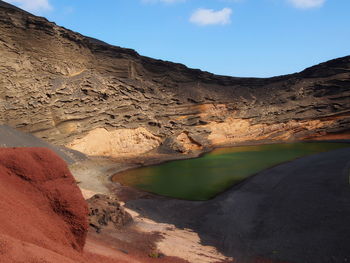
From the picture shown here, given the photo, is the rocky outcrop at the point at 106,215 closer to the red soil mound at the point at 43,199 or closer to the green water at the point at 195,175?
the red soil mound at the point at 43,199

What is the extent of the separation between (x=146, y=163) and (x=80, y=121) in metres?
8.29

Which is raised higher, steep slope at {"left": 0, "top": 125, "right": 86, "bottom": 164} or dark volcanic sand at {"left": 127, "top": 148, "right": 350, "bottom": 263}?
steep slope at {"left": 0, "top": 125, "right": 86, "bottom": 164}

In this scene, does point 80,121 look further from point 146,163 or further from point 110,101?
point 146,163

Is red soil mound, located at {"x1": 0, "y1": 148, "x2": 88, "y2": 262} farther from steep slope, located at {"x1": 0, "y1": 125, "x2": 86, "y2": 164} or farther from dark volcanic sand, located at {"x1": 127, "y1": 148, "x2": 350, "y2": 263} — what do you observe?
steep slope, located at {"x1": 0, "y1": 125, "x2": 86, "y2": 164}

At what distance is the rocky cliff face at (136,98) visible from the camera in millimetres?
24609

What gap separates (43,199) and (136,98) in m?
27.2

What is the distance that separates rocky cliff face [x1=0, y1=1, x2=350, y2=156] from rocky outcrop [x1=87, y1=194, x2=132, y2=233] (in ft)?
55.4

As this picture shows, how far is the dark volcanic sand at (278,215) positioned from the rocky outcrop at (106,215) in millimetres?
1980

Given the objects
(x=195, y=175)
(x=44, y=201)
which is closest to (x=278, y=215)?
(x=44, y=201)

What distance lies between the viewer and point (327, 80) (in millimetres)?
36281

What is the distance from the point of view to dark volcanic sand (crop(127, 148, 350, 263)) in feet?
24.8

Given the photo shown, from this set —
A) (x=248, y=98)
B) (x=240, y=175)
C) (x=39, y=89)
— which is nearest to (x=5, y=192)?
(x=240, y=175)

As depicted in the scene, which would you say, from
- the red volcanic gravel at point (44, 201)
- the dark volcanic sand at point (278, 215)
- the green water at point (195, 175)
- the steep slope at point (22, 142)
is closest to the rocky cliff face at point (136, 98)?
the steep slope at point (22, 142)

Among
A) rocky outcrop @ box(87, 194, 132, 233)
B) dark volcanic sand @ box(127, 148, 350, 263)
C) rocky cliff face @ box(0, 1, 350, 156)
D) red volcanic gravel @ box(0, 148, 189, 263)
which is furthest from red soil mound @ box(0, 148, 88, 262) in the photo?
rocky cliff face @ box(0, 1, 350, 156)
